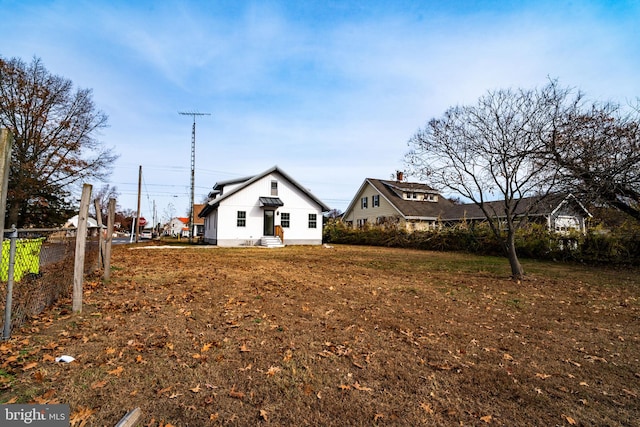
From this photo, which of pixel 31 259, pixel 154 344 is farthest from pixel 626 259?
pixel 31 259

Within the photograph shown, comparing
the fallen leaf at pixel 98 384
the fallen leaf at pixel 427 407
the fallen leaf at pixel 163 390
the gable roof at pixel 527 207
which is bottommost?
the fallen leaf at pixel 427 407

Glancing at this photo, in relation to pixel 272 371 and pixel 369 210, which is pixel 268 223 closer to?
pixel 369 210

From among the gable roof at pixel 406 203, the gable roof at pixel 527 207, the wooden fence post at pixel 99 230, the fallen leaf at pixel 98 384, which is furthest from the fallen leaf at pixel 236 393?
the gable roof at pixel 406 203

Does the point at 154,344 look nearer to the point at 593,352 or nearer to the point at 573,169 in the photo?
the point at 593,352

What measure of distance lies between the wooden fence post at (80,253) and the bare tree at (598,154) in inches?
479

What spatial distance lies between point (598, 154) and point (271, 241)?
20.0 metres

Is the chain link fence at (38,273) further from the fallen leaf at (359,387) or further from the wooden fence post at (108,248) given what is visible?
the fallen leaf at (359,387)

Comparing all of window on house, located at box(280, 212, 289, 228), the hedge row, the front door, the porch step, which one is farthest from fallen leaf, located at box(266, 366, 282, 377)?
window on house, located at box(280, 212, 289, 228)

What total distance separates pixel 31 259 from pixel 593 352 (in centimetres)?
987

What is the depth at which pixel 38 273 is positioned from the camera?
5746mm

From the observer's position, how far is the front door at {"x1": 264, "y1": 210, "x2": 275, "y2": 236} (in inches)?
1038

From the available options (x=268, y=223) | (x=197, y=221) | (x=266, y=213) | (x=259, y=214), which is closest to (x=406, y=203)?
(x=268, y=223)

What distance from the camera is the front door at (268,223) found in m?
26.4

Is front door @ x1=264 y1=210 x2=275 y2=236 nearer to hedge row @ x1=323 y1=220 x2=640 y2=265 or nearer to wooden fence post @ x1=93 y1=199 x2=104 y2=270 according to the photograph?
hedge row @ x1=323 y1=220 x2=640 y2=265
